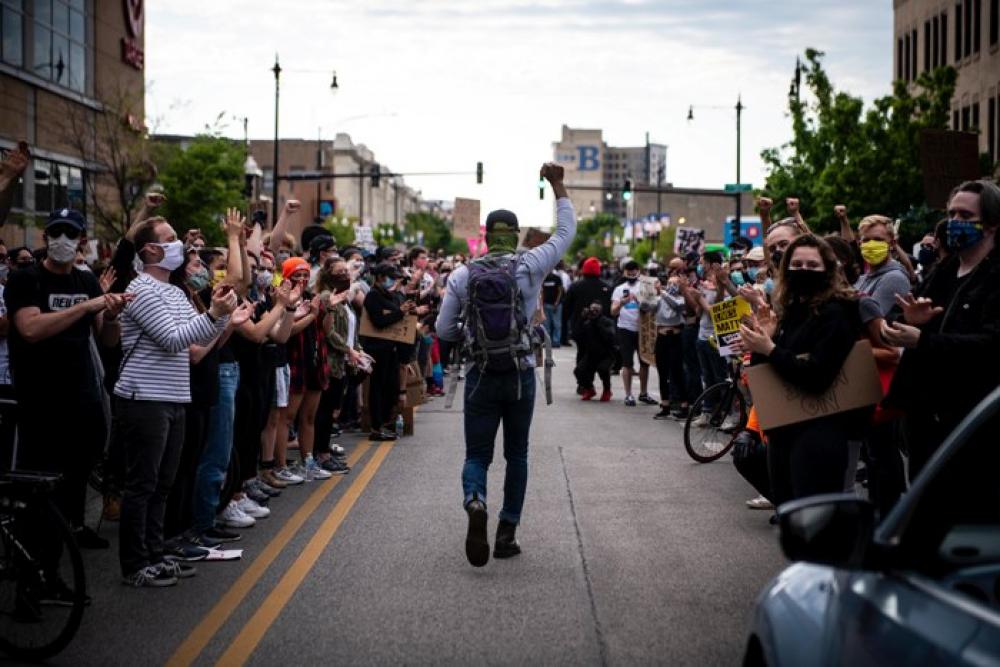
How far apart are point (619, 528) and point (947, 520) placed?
6.83 meters

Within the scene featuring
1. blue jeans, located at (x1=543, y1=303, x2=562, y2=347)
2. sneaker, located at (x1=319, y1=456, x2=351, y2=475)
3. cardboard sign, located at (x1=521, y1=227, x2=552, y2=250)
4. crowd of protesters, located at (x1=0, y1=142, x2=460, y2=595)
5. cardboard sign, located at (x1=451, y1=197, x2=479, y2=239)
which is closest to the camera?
crowd of protesters, located at (x1=0, y1=142, x2=460, y2=595)

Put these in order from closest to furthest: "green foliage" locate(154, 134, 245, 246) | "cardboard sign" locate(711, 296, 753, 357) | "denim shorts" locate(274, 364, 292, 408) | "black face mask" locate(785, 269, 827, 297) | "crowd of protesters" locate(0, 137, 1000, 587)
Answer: "crowd of protesters" locate(0, 137, 1000, 587), "black face mask" locate(785, 269, 827, 297), "denim shorts" locate(274, 364, 292, 408), "cardboard sign" locate(711, 296, 753, 357), "green foliage" locate(154, 134, 245, 246)

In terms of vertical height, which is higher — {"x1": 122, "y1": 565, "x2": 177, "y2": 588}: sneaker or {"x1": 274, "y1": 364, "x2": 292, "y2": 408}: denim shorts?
{"x1": 274, "y1": 364, "x2": 292, "y2": 408}: denim shorts

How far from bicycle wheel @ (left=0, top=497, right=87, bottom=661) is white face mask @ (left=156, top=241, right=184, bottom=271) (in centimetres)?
174

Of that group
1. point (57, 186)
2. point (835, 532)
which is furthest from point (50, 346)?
point (57, 186)

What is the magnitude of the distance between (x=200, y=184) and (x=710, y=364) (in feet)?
81.8

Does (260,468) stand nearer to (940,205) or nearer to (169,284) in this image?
(169,284)

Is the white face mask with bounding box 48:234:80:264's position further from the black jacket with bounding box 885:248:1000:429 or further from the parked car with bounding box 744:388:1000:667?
the parked car with bounding box 744:388:1000:667

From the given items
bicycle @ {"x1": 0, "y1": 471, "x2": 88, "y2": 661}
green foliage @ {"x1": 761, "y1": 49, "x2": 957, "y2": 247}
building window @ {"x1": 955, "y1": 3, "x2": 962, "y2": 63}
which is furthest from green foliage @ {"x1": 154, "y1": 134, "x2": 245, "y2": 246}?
bicycle @ {"x1": 0, "y1": 471, "x2": 88, "y2": 661}

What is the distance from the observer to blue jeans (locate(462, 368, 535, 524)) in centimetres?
862

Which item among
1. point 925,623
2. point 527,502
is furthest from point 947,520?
Result: point 527,502

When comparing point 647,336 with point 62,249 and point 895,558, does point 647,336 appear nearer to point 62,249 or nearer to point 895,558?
point 62,249

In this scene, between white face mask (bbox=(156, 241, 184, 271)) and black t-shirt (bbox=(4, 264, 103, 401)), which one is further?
black t-shirt (bbox=(4, 264, 103, 401))

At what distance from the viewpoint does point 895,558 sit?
3141 millimetres
